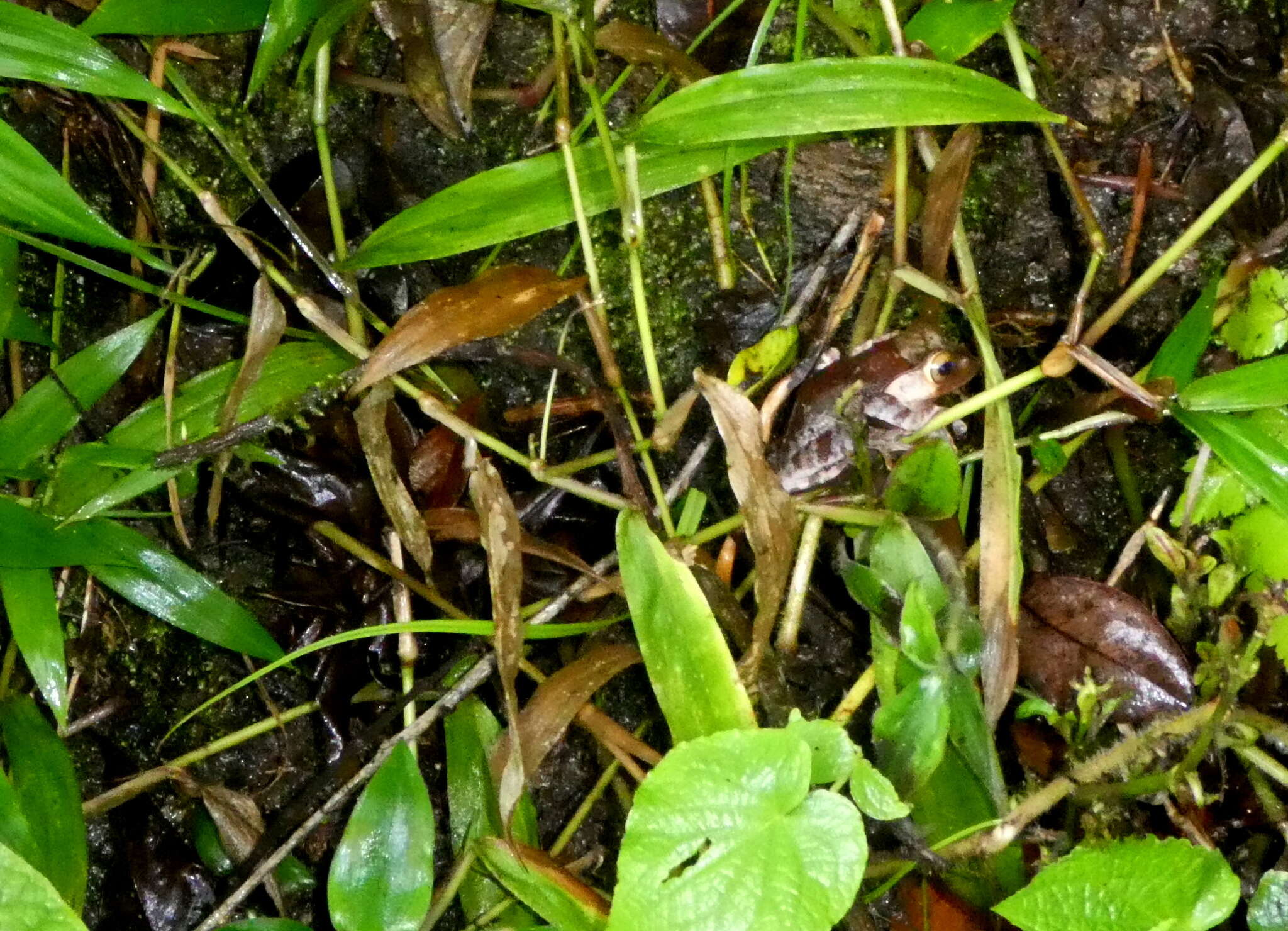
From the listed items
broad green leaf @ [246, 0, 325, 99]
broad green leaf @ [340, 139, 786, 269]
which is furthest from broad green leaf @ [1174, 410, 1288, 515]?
broad green leaf @ [246, 0, 325, 99]

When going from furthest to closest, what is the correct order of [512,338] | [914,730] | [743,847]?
[512,338] < [914,730] < [743,847]

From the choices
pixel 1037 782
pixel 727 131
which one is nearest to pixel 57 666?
pixel 727 131

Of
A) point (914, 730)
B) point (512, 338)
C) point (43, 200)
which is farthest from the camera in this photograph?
point (512, 338)

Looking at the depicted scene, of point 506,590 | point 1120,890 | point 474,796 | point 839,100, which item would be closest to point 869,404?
point 839,100

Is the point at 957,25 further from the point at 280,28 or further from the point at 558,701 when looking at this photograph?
the point at 558,701

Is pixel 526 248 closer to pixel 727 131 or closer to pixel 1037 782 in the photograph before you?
pixel 727 131

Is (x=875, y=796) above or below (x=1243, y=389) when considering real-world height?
below

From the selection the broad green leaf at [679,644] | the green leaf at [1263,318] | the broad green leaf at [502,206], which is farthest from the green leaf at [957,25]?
the broad green leaf at [679,644]
